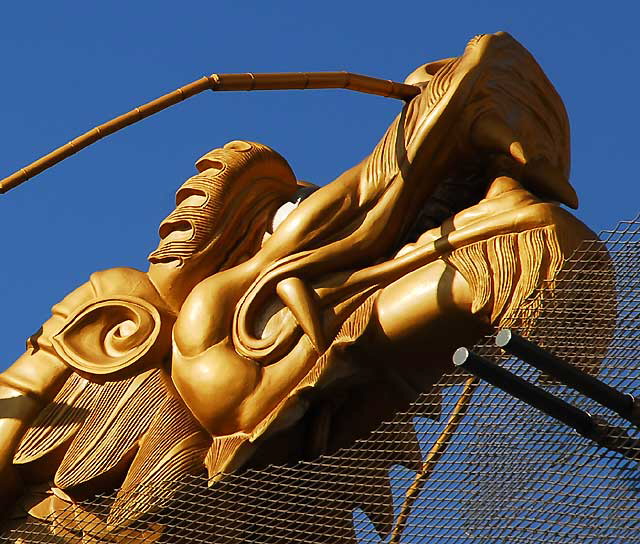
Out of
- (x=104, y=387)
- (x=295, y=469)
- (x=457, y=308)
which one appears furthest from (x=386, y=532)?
(x=104, y=387)

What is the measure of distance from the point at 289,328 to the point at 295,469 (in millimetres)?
484

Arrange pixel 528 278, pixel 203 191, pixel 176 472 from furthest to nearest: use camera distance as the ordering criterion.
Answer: pixel 203 191 < pixel 176 472 < pixel 528 278

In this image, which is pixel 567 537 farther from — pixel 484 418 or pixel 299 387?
pixel 299 387

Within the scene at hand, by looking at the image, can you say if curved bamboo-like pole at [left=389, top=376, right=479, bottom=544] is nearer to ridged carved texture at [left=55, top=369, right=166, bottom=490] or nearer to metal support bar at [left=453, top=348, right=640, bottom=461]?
metal support bar at [left=453, top=348, right=640, bottom=461]

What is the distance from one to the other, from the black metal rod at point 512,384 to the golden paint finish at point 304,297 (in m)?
0.66

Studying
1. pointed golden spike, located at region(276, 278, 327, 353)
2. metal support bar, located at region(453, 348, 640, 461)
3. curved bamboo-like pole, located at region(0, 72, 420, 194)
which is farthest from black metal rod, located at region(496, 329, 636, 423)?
curved bamboo-like pole, located at region(0, 72, 420, 194)

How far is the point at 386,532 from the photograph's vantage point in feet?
21.5

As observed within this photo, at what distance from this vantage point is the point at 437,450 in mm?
6309

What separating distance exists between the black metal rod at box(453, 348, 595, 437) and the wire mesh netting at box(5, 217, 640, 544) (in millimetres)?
211

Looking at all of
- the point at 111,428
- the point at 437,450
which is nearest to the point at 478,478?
the point at 437,450

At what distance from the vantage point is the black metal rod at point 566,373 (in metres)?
5.50

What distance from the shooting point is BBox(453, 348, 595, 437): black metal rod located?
18.2 ft

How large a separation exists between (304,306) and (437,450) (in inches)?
28.6

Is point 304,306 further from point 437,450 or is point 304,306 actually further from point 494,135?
point 494,135
